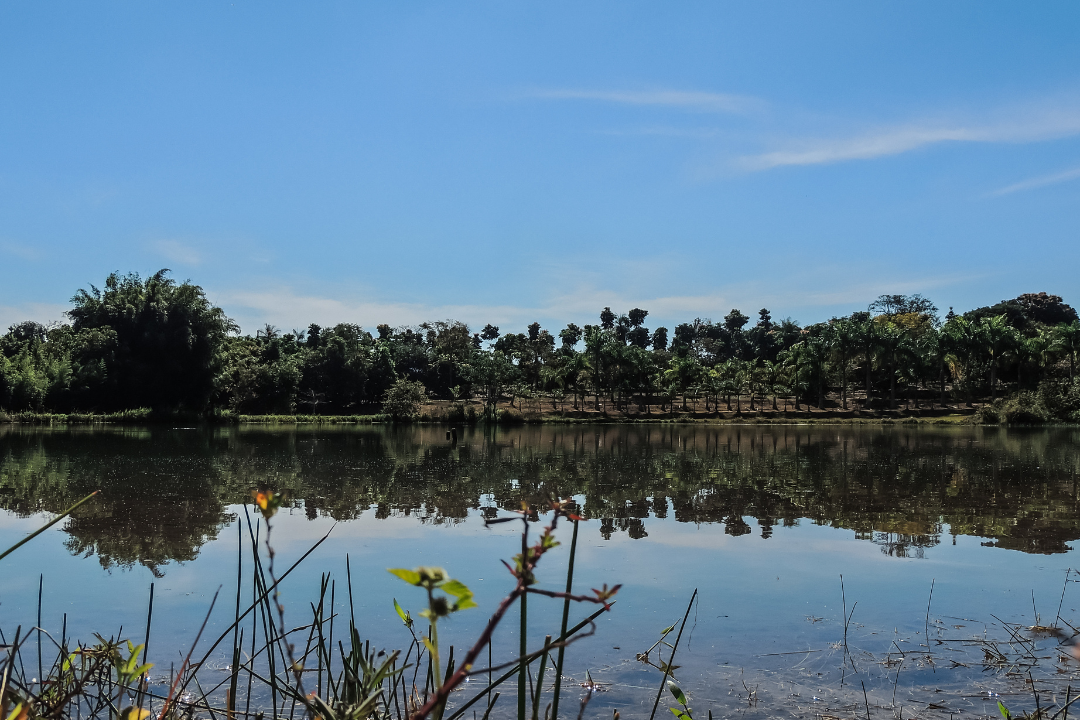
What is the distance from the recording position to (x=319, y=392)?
56.7 metres

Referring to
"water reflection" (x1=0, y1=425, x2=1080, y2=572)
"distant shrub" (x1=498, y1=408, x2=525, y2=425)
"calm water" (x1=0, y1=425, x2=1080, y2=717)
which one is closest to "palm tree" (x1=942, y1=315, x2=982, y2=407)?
"water reflection" (x1=0, y1=425, x2=1080, y2=572)

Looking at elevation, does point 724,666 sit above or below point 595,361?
below

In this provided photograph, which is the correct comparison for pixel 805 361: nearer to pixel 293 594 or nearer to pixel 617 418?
pixel 617 418

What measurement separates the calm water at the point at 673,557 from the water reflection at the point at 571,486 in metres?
0.09

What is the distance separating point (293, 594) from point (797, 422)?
154ft

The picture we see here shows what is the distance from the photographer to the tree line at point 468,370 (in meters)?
45.6

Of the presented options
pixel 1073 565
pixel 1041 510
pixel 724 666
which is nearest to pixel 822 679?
pixel 724 666

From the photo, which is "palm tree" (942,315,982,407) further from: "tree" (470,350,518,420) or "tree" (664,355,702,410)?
"tree" (470,350,518,420)

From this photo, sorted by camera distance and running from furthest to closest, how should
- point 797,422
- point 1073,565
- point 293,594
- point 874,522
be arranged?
point 797,422 → point 874,522 → point 1073,565 → point 293,594

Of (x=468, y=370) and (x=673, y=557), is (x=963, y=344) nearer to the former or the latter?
(x=468, y=370)

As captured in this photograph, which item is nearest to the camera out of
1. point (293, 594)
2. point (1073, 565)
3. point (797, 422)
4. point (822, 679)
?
point (822, 679)

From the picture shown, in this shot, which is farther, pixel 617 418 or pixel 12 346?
pixel 12 346

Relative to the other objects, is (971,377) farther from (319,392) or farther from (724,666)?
(724,666)

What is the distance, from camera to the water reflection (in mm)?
10461
